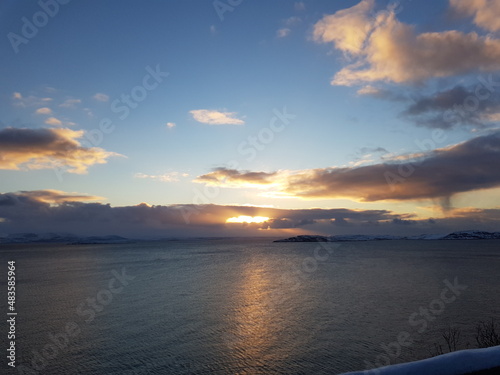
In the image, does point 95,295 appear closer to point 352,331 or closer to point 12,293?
point 12,293

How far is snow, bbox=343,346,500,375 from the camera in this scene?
6360mm

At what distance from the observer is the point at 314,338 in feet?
88.4

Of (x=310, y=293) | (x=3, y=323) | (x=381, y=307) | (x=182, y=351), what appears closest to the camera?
(x=182, y=351)

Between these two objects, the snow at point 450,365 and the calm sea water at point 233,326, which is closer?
the snow at point 450,365

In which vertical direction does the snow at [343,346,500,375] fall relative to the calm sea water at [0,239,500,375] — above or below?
above

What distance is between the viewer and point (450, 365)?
254 inches

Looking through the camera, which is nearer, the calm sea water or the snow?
the snow

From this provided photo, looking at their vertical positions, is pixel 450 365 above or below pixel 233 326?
above

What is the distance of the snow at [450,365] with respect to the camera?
636 cm

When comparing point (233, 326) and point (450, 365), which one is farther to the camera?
point (233, 326)

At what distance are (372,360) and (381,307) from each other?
17771 millimetres

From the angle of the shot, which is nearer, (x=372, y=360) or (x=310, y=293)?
(x=372, y=360)

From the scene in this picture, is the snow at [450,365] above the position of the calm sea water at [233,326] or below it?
above

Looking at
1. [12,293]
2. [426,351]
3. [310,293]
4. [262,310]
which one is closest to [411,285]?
[310,293]
